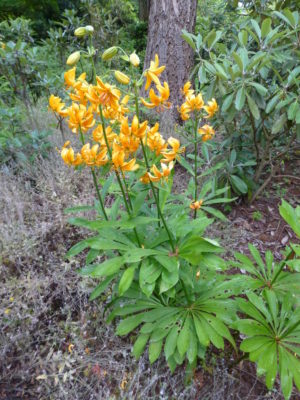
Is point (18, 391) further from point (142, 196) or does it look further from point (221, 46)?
point (221, 46)

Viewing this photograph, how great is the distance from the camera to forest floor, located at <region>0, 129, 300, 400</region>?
1809 mm

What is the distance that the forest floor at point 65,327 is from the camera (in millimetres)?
1809

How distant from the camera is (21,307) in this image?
2.19 meters

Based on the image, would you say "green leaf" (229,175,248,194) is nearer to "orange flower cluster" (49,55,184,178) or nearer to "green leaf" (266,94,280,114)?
"green leaf" (266,94,280,114)

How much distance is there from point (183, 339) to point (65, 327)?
915mm

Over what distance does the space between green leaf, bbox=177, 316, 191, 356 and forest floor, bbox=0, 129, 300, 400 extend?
348 mm

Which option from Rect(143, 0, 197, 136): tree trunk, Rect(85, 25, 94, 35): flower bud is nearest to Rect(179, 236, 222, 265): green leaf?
Rect(85, 25, 94, 35): flower bud

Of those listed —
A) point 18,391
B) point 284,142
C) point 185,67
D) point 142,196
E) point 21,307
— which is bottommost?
point 18,391

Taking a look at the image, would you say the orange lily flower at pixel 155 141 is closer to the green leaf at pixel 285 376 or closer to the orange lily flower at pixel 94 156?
the orange lily flower at pixel 94 156

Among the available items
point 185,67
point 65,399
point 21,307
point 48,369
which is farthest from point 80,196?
point 185,67

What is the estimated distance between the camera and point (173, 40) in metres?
4.66

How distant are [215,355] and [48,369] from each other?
102cm

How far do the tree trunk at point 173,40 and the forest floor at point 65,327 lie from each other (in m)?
2.28

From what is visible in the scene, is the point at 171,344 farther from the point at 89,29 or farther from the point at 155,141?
the point at 89,29
